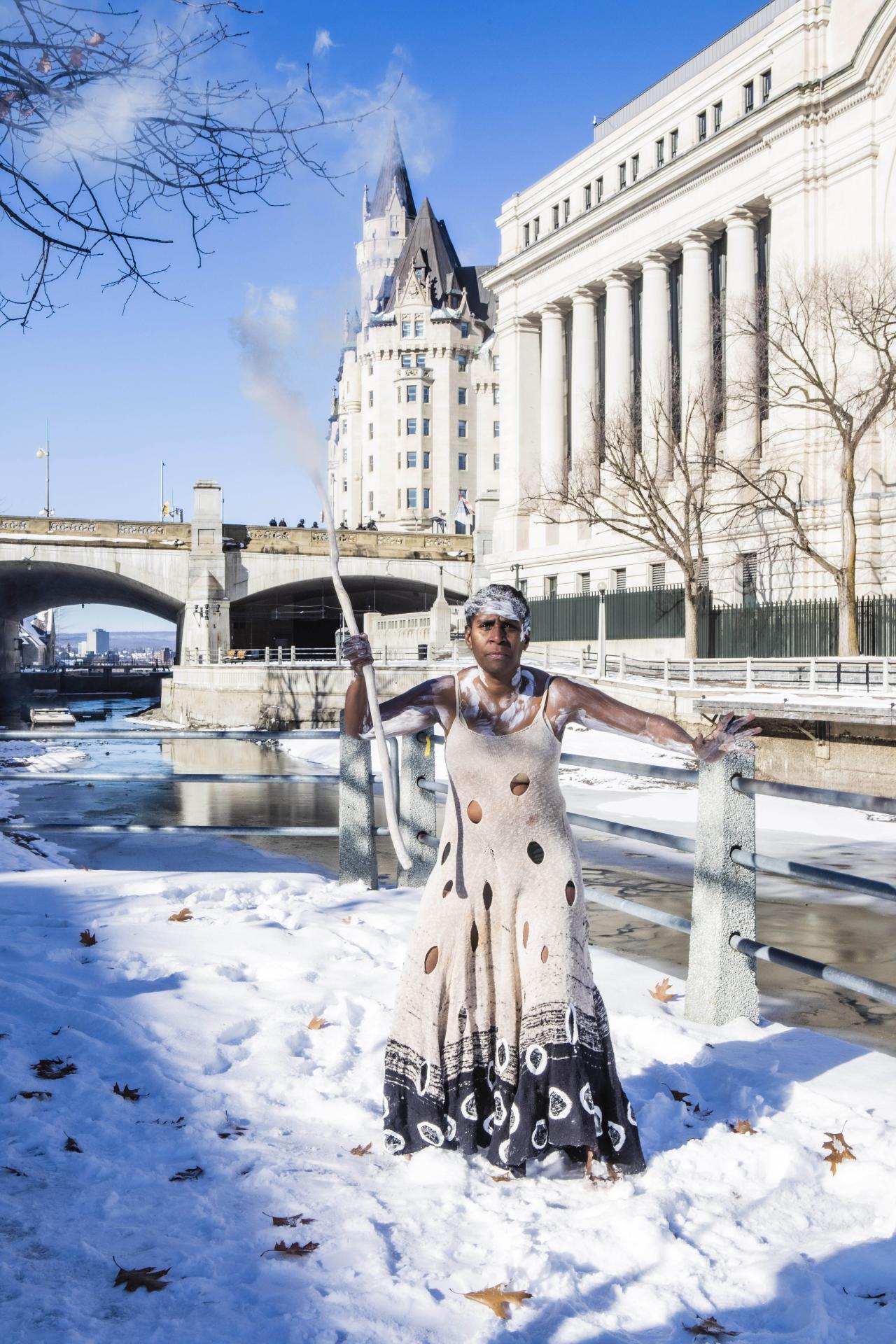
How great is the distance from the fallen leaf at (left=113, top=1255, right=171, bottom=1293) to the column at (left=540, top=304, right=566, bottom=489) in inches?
2127

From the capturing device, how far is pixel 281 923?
6195 millimetres

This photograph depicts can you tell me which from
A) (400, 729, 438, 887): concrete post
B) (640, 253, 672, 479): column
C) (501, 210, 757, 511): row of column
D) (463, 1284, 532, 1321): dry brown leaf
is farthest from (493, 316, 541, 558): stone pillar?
(463, 1284, 532, 1321): dry brown leaf

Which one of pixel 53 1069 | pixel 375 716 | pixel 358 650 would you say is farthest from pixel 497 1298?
pixel 53 1069

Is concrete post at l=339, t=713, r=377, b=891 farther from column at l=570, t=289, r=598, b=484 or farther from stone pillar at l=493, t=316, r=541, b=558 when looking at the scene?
stone pillar at l=493, t=316, r=541, b=558

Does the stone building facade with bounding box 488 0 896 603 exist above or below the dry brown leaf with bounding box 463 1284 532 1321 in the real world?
above

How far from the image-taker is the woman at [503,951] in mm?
3352

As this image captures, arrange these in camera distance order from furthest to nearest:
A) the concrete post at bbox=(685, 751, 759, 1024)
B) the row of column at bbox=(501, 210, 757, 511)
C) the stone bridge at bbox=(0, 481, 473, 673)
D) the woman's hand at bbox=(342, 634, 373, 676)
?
the stone bridge at bbox=(0, 481, 473, 673) < the row of column at bbox=(501, 210, 757, 511) < the concrete post at bbox=(685, 751, 759, 1024) < the woman's hand at bbox=(342, 634, 373, 676)

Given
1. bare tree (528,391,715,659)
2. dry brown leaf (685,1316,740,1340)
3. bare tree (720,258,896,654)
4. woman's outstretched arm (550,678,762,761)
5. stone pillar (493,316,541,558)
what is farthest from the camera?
stone pillar (493,316,541,558)

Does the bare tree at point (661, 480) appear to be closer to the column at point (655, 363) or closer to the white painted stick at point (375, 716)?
the column at point (655, 363)

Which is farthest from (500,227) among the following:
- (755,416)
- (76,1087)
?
(76,1087)

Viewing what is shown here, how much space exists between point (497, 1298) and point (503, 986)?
2.77 ft

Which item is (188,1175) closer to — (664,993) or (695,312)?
(664,993)

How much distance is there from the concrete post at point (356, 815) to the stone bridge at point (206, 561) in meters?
47.8

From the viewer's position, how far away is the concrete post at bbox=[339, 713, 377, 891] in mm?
7082
